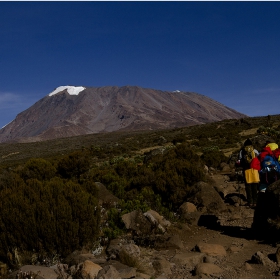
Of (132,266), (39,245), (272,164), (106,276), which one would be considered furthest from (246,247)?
(39,245)

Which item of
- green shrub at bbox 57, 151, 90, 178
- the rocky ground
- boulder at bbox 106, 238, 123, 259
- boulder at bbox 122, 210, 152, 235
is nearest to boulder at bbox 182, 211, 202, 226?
the rocky ground

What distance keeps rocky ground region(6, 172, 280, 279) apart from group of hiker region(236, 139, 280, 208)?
0.66 metres

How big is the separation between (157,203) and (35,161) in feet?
25.2

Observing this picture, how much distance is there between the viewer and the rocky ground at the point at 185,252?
14.7ft

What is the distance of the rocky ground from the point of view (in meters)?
4.48

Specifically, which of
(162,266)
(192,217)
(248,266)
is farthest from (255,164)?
(162,266)

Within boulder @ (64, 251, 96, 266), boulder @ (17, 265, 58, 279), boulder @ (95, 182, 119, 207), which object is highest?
boulder @ (95, 182, 119, 207)

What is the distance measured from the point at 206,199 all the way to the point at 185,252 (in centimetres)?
314

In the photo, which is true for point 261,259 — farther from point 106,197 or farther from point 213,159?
point 213,159

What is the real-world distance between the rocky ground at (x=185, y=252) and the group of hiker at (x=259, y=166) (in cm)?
66

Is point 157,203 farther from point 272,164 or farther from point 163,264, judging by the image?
point 163,264

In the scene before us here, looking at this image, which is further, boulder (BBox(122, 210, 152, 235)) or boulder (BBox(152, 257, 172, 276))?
boulder (BBox(122, 210, 152, 235))

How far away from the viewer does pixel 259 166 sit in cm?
784

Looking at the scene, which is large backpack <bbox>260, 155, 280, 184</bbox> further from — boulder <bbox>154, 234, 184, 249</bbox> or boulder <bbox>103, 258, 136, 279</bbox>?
boulder <bbox>103, 258, 136, 279</bbox>
